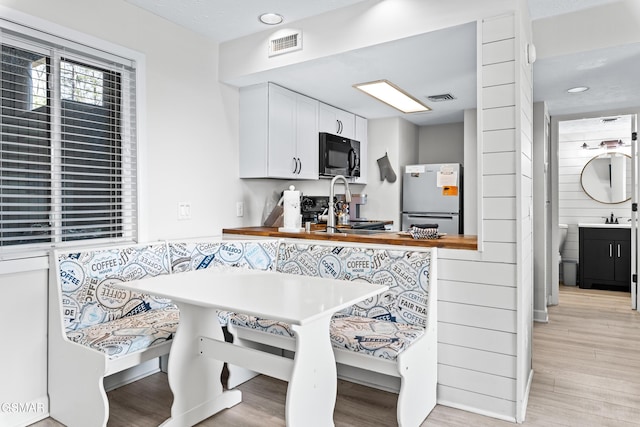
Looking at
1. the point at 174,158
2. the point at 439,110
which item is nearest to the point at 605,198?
Answer: the point at 439,110

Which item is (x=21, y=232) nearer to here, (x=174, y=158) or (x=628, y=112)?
(x=174, y=158)

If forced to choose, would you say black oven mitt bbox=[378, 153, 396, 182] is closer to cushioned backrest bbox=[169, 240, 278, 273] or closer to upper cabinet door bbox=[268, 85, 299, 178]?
upper cabinet door bbox=[268, 85, 299, 178]

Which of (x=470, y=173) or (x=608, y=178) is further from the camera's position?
(x=608, y=178)

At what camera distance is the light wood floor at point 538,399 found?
221cm

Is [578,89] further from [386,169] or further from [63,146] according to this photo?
[63,146]

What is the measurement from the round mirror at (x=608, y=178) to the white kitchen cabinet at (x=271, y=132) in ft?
14.8

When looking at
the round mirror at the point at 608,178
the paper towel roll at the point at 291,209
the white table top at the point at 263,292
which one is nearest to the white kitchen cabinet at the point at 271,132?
the paper towel roll at the point at 291,209

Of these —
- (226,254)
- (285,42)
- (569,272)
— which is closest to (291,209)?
(226,254)

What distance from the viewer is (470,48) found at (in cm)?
267

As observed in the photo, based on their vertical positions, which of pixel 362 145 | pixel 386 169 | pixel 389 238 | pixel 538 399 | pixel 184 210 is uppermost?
pixel 362 145

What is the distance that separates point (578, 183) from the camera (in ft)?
19.8

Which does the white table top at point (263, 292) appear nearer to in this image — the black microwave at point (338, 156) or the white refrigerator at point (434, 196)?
the black microwave at point (338, 156)

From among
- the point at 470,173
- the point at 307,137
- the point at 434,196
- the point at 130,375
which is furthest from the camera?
the point at 434,196

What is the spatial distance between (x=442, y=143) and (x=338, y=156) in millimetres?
1777
